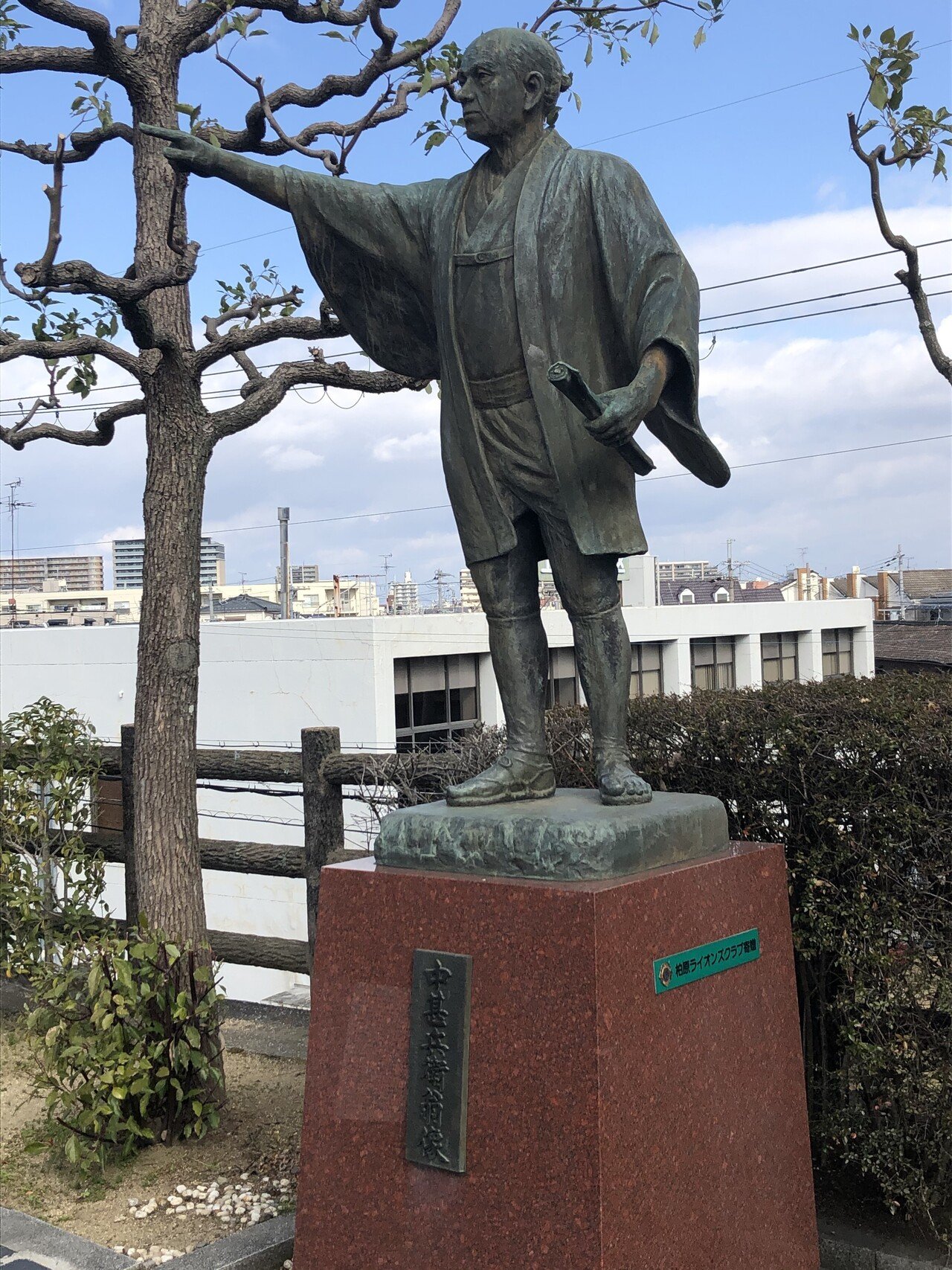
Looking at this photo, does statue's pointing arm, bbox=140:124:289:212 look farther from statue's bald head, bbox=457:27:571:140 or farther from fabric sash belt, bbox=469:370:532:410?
fabric sash belt, bbox=469:370:532:410

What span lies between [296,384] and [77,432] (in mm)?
1066

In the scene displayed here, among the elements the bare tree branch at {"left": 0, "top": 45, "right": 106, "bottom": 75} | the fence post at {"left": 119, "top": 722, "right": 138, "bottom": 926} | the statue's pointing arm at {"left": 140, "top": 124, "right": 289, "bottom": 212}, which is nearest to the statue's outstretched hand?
the statue's pointing arm at {"left": 140, "top": 124, "right": 289, "bottom": 212}

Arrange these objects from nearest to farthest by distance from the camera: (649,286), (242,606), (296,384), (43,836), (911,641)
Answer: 1. (649,286)
2. (296,384)
3. (43,836)
4. (911,641)
5. (242,606)

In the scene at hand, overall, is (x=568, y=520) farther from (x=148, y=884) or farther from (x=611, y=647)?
(x=148, y=884)

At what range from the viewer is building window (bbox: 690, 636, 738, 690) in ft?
84.7

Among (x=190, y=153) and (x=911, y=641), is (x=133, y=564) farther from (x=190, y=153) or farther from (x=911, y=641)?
(x=190, y=153)

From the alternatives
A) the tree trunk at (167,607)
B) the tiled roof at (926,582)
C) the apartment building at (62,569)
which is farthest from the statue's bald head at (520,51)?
the apartment building at (62,569)

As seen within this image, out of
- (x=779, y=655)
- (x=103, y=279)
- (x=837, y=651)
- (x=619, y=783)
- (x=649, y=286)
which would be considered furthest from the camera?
(x=837, y=651)

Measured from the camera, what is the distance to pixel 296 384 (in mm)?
5383

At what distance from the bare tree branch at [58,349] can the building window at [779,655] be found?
23.8 metres

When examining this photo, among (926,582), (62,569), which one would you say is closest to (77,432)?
(926,582)

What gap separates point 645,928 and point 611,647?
77 centimetres

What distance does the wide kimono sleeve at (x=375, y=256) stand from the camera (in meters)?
3.27

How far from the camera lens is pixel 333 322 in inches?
196
